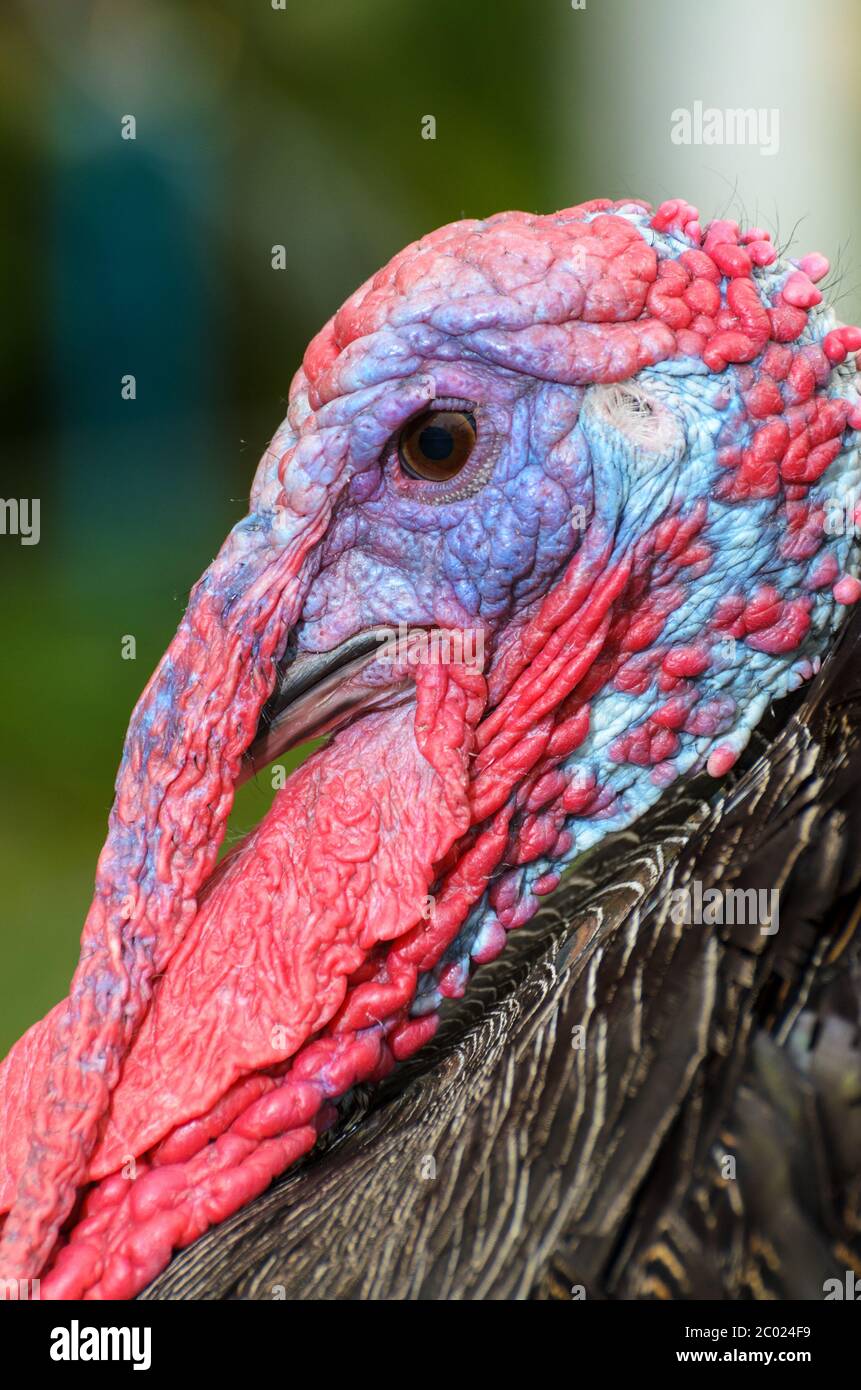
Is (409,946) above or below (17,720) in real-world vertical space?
below

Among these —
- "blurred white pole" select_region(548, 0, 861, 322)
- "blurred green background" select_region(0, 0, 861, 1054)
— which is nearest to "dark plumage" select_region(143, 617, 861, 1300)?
"blurred white pole" select_region(548, 0, 861, 322)

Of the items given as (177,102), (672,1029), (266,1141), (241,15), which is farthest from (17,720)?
(672,1029)

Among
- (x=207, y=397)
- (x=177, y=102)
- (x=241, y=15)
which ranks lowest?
(x=207, y=397)

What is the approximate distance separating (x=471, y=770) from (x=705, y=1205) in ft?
1.90

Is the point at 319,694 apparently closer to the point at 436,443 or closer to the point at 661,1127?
the point at 436,443

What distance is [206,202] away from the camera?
4723 millimetres

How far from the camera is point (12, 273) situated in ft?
16.8

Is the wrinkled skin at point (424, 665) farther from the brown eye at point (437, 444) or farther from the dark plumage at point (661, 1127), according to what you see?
the dark plumage at point (661, 1127)

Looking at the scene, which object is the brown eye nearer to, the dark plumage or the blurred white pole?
the dark plumage

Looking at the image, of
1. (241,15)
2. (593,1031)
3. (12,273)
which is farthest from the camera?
(12,273)

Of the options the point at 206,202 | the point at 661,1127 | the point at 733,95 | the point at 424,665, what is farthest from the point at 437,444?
the point at 206,202

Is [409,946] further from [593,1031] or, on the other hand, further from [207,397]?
[207,397]

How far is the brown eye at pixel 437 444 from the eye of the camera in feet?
4.64

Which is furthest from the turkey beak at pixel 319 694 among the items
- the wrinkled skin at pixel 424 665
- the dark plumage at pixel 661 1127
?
the dark plumage at pixel 661 1127
